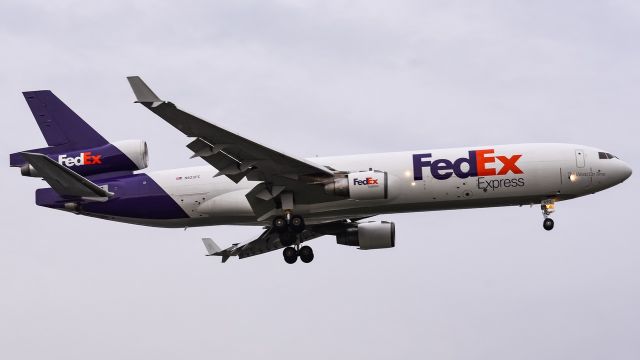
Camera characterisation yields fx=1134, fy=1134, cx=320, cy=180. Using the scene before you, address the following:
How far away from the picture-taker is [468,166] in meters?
50.5

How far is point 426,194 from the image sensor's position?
5041cm

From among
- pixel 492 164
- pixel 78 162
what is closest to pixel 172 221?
pixel 78 162

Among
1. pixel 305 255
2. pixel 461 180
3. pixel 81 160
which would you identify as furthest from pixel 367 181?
pixel 81 160

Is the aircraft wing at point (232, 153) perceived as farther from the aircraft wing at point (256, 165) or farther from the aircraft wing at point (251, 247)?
the aircraft wing at point (251, 247)

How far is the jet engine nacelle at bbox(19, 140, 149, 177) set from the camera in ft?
172

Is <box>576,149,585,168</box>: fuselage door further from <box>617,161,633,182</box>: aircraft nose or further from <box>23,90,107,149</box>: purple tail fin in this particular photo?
<box>23,90,107,149</box>: purple tail fin

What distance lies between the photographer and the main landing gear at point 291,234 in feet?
169

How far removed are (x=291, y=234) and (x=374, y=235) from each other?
5585 millimetres

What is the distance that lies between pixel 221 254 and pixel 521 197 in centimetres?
1603

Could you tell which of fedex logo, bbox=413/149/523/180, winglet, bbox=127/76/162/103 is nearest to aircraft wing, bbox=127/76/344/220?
Answer: winglet, bbox=127/76/162/103

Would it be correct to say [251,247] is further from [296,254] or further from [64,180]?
[64,180]

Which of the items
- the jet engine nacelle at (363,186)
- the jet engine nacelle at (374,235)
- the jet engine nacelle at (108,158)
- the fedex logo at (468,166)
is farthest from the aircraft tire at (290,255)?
the jet engine nacelle at (108,158)

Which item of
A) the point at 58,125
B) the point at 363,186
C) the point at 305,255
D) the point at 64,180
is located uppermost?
the point at 58,125

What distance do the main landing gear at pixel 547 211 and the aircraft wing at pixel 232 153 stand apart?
390 inches
